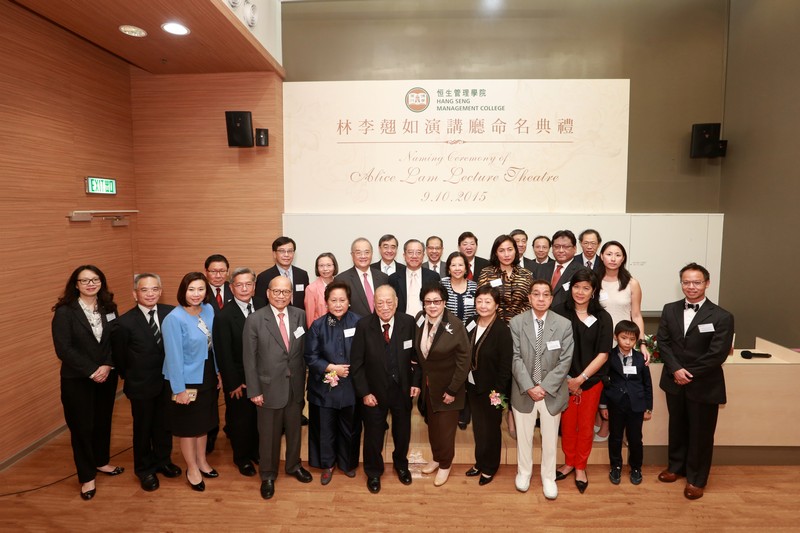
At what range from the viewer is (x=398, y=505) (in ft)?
10.9

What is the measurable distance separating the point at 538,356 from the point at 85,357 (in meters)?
3.24

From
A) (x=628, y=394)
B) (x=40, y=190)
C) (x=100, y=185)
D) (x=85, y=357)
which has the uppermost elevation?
(x=100, y=185)

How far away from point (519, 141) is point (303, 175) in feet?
8.84

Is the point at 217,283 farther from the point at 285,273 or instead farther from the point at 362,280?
the point at 362,280

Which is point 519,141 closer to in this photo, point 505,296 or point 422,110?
point 422,110

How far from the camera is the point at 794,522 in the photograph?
317cm

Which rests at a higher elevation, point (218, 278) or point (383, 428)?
point (218, 278)

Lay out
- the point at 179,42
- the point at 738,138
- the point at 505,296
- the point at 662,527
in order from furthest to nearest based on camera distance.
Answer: the point at 738,138, the point at 179,42, the point at 505,296, the point at 662,527

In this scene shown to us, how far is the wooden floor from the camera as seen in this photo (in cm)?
312

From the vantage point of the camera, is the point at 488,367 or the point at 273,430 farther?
the point at 273,430

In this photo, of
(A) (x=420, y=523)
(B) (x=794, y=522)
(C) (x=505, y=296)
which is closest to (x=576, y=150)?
(C) (x=505, y=296)

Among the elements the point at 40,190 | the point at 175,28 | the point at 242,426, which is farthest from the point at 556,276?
the point at 40,190

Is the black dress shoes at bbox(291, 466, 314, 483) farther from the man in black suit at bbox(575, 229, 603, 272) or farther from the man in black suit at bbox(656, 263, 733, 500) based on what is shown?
the man in black suit at bbox(575, 229, 603, 272)

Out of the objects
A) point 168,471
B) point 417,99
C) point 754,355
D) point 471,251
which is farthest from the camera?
point 417,99
